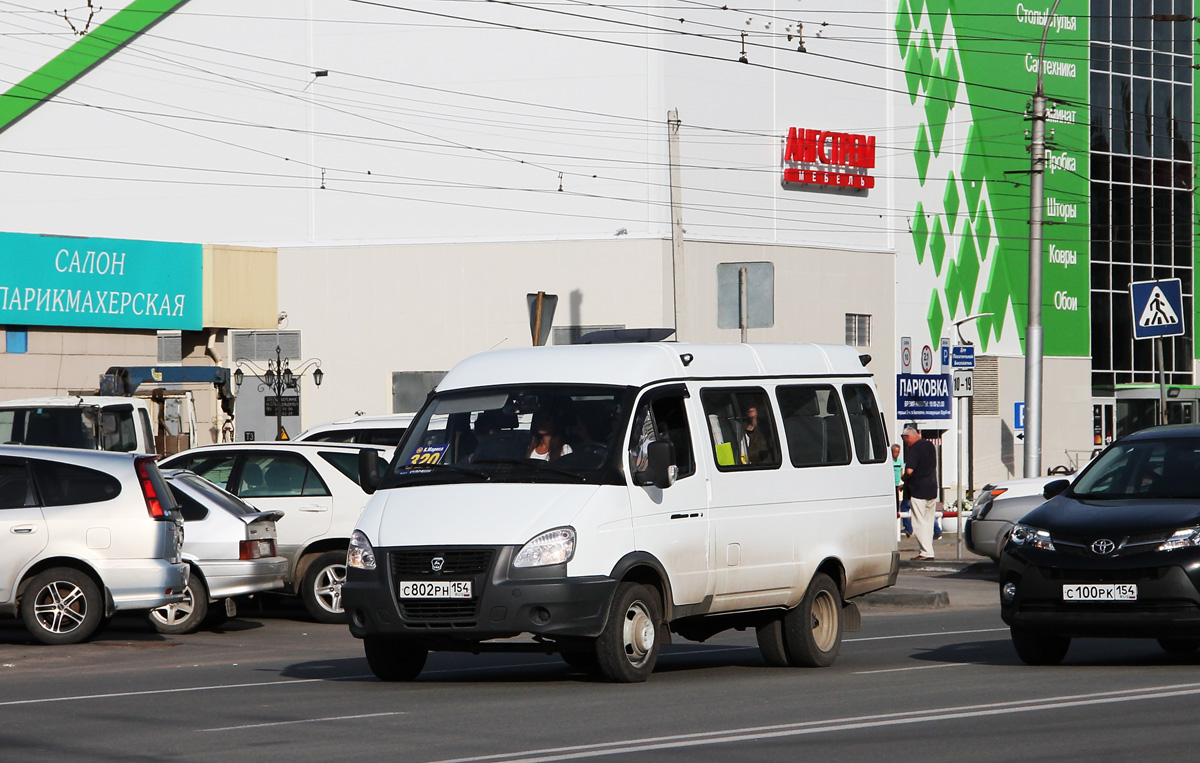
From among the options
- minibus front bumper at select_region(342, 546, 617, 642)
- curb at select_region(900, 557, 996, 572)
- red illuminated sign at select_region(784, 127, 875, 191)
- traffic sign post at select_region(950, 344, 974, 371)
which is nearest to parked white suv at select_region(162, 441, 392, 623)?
minibus front bumper at select_region(342, 546, 617, 642)

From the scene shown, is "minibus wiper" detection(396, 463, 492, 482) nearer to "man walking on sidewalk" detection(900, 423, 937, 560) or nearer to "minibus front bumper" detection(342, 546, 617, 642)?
"minibus front bumper" detection(342, 546, 617, 642)

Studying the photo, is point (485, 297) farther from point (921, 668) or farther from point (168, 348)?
point (921, 668)

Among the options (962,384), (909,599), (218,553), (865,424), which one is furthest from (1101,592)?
(962,384)

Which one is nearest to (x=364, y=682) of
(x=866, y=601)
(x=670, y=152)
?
(x=866, y=601)

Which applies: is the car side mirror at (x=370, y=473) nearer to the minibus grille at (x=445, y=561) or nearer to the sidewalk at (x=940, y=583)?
the minibus grille at (x=445, y=561)

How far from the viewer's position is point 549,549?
34.4 ft

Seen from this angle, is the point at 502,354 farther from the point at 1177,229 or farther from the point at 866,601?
the point at 1177,229

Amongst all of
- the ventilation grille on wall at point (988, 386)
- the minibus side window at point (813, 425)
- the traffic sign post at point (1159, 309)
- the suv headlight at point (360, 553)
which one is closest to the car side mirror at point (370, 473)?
the suv headlight at point (360, 553)

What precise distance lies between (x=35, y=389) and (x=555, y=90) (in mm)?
19751

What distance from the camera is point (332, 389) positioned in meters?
48.8

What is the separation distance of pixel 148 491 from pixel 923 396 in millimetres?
13271

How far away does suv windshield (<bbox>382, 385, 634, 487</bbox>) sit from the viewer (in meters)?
11.0

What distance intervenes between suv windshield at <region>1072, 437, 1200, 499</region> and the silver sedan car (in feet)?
23.7

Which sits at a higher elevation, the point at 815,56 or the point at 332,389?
the point at 815,56
